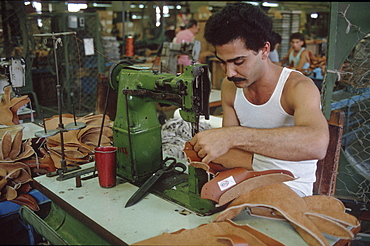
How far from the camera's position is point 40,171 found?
67.5 inches

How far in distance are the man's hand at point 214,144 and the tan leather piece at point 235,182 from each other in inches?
3.2

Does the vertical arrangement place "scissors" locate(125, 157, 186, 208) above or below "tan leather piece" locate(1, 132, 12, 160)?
below

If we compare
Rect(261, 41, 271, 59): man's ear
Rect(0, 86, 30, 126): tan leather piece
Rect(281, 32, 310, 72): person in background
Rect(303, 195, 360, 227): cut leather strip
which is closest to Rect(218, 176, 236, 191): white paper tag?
Rect(303, 195, 360, 227): cut leather strip

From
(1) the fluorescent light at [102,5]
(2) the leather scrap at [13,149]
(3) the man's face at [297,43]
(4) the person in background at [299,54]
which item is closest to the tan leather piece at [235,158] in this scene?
(2) the leather scrap at [13,149]

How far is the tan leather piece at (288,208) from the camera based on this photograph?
97 cm

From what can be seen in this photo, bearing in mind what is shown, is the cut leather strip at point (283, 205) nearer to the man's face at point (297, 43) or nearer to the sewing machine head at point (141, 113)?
the sewing machine head at point (141, 113)

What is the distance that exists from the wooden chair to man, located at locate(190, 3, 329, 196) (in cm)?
19

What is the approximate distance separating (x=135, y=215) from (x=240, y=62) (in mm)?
668

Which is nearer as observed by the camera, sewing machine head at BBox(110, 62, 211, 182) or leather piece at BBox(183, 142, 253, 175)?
leather piece at BBox(183, 142, 253, 175)

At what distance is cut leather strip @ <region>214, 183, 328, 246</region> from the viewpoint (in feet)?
3.19

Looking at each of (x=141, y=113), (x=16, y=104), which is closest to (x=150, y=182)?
(x=141, y=113)

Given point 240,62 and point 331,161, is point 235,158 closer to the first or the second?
point 240,62

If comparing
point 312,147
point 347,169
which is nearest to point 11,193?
point 312,147

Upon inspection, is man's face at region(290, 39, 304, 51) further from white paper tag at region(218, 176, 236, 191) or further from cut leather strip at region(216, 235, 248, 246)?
cut leather strip at region(216, 235, 248, 246)
